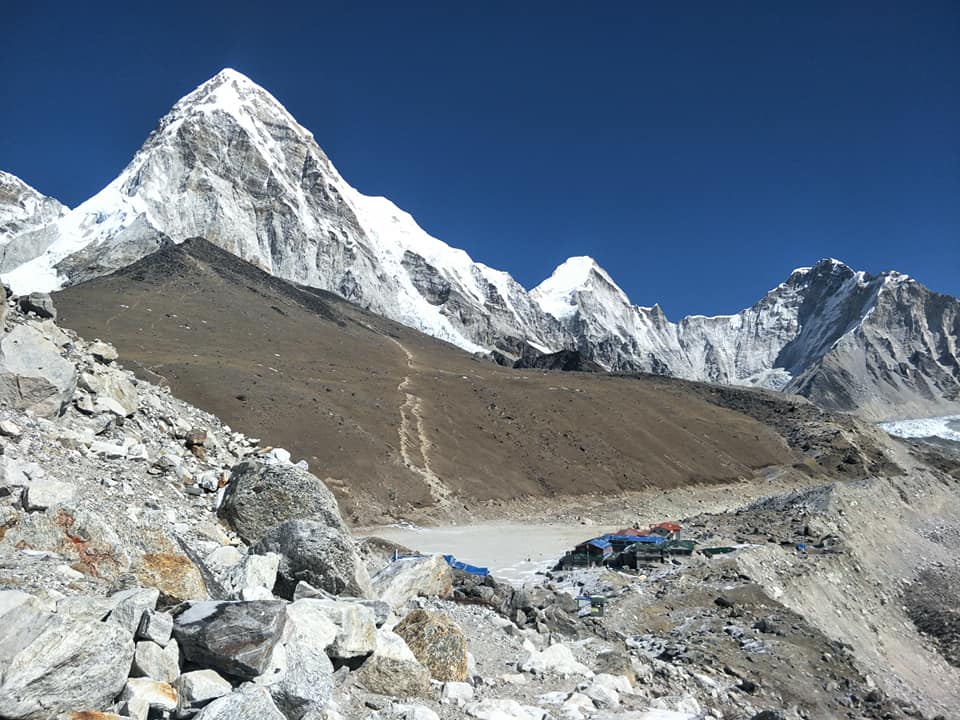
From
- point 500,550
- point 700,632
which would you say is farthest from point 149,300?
point 700,632

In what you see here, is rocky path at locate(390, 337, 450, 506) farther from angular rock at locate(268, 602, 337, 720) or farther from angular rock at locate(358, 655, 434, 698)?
angular rock at locate(268, 602, 337, 720)

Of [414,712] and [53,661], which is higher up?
[53,661]

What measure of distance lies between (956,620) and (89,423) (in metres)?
37.1

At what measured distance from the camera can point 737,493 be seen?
255ft

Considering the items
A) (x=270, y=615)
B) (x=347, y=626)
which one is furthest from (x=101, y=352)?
(x=270, y=615)

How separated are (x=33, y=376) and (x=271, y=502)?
5990mm

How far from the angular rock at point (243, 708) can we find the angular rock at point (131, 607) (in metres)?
1.36

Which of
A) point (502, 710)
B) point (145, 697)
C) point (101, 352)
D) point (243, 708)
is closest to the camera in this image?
point (243, 708)

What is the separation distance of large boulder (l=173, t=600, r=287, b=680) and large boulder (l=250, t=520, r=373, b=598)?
11.6 feet

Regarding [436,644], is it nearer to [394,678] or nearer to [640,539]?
[394,678]

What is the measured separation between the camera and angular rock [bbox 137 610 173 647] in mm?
7566

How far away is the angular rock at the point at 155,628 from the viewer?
24.8 feet

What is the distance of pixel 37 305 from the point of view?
2047cm

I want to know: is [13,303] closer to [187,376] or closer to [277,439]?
[277,439]
